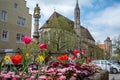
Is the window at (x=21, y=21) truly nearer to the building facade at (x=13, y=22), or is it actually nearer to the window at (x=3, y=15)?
the building facade at (x=13, y=22)

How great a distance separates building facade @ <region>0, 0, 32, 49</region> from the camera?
43.0m

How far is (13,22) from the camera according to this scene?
149ft

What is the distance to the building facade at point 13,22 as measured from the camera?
4303 cm

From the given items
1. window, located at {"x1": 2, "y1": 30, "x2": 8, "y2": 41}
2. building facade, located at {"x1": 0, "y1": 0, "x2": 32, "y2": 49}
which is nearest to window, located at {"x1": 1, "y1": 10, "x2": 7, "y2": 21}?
building facade, located at {"x1": 0, "y1": 0, "x2": 32, "y2": 49}

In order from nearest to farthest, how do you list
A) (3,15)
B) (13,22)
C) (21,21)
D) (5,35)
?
(3,15) < (5,35) < (13,22) < (21,21)

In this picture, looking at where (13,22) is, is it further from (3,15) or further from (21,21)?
(3,15)

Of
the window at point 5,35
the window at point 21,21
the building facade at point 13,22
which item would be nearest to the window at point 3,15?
the building facade at point 13,22

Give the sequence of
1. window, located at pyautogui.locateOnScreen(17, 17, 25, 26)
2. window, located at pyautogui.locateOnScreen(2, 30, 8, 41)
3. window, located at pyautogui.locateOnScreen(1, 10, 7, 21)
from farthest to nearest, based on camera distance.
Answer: window, located at pyautogui.locateOnScreen(17, 17, 25, 26) → window, located at pyautogui.locateOnScreen(2, 30, 8, 41) → window, located at pyautogui.locateOnScreen(1, 10, 7, 21)

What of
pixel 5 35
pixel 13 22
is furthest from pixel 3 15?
pixel 5 35

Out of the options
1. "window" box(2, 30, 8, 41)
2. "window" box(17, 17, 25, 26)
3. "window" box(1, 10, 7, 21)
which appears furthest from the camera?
"window" box(17, 17, 25, 26)

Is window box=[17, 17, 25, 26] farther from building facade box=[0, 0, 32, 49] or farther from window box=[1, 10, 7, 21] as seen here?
window box=[1, 10, 7, 21]

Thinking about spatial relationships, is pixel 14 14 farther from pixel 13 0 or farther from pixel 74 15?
pixel 74 15

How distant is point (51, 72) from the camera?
4352 mm

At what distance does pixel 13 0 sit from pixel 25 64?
42.2 m
